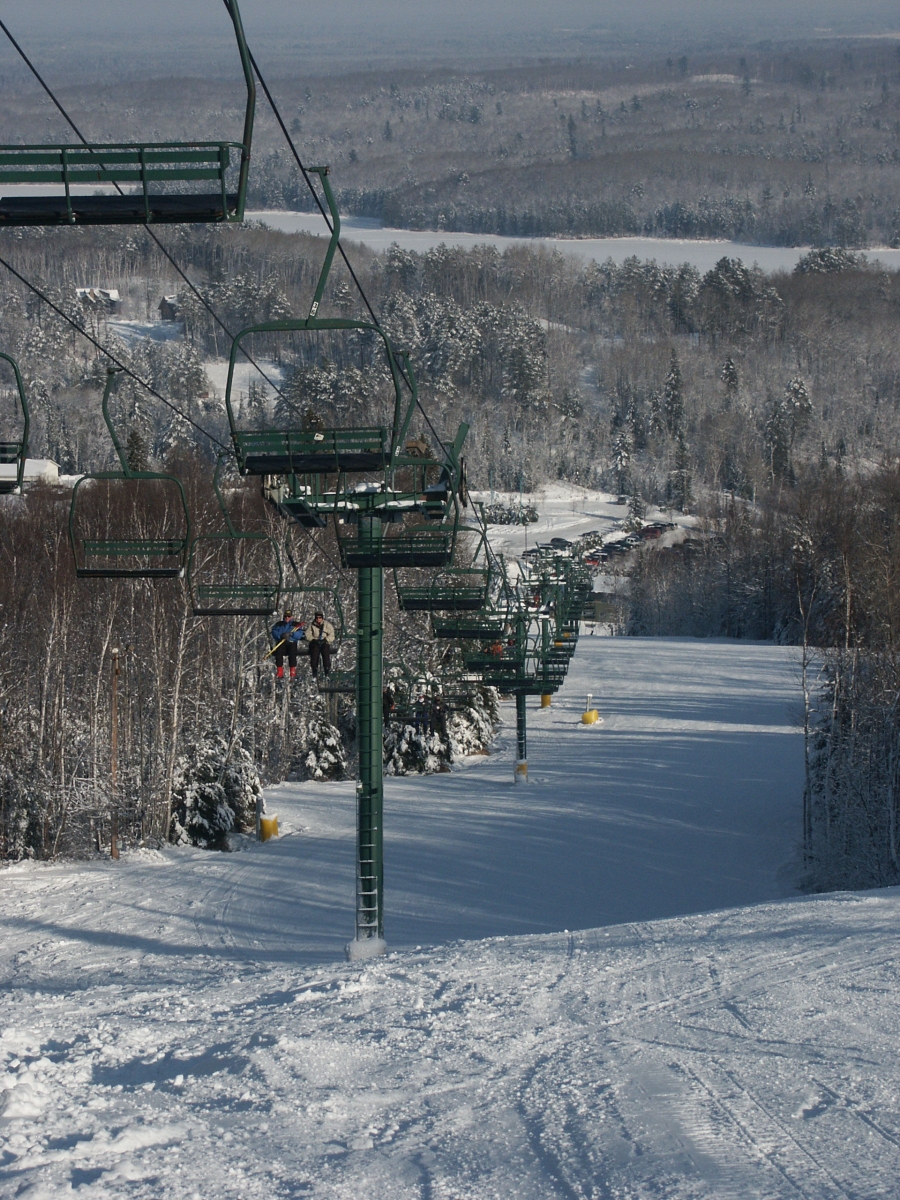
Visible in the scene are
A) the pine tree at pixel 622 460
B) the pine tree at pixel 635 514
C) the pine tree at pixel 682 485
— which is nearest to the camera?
the pine tree at pixel 635 514

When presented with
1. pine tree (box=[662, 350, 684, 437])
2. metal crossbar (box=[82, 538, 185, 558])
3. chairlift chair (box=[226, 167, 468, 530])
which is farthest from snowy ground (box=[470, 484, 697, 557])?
chairlift chair (box=[226, 167, 468, 530])

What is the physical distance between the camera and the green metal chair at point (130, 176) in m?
4.50

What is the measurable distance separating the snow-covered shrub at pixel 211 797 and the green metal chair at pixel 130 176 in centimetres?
2300

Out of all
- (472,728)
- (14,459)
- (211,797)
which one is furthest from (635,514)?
(14,459)

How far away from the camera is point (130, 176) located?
4.52 m

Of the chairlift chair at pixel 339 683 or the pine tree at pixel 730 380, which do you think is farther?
the pine tree at pixel 730 380

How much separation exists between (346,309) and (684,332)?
53.4 metres

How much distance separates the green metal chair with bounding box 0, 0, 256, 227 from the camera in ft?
14.8

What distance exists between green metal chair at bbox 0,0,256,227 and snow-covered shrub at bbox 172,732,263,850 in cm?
2300

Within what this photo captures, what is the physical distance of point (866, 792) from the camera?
24.9 m

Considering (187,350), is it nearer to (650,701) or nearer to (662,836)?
(650,701)

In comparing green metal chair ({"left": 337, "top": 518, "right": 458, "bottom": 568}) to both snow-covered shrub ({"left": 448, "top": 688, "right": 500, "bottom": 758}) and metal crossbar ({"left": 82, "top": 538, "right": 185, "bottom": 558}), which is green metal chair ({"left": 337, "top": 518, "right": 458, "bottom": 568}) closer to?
metal crossbar ({"left": 82, "top": 538, "right": 185, "bottom": 558})

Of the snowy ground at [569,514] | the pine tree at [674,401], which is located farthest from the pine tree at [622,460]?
the pine tree at [674,401]

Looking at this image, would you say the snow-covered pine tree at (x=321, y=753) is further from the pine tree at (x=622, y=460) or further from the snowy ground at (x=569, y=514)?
the pine tree at (x=622, y=460)
